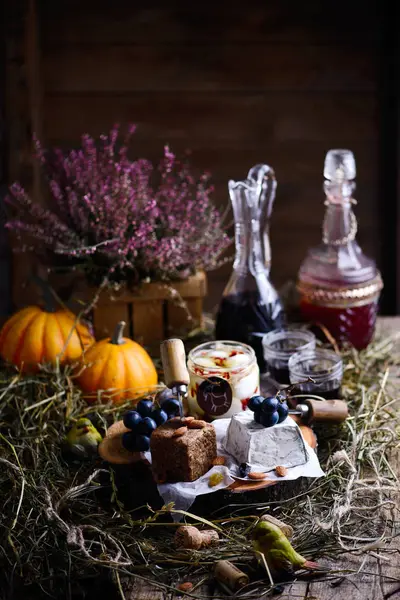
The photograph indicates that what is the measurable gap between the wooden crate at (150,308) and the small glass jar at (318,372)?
345mm

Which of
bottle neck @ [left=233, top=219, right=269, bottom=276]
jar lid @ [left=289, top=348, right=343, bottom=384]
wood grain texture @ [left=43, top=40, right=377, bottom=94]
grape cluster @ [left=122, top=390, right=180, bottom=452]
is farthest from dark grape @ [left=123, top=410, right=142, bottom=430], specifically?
wood grain texture @ [left=43, top=40, right=377, bottom=94]

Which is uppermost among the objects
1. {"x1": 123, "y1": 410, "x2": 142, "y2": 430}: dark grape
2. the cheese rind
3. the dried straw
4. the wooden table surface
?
{"x1": 123, "y1": 410, "x2": 142, "y2": 430}: dark grape

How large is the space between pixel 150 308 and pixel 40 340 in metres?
0.28

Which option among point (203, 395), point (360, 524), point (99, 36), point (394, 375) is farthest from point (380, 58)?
point (360, 524)

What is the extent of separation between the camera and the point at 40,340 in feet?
6.45

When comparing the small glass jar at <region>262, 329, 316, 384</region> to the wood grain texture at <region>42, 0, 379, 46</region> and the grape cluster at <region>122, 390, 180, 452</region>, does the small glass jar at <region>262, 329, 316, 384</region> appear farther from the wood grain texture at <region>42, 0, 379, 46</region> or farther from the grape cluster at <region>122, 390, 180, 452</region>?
the wood grain texture at <region>42, 0, 379, 46</region>

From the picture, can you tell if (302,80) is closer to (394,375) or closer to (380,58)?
(380,58)

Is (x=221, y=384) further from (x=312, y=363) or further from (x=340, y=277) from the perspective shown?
(x=340, y=277)

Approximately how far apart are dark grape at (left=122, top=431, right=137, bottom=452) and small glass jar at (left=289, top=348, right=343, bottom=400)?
0.36 metres

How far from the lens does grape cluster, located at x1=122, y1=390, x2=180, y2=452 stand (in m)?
1.54

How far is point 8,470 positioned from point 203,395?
1.24 feet

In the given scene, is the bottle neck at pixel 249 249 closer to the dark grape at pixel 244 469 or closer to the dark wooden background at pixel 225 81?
the dark grape at pixel 244 469

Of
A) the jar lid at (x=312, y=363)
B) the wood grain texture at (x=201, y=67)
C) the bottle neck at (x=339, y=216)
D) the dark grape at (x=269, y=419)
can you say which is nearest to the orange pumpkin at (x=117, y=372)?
the jar lid at (x=312, y=363)

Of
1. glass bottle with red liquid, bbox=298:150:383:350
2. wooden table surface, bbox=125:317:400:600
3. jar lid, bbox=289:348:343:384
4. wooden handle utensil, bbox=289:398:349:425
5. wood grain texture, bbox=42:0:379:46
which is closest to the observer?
wooden table surface, bbox=125:317:400:600
